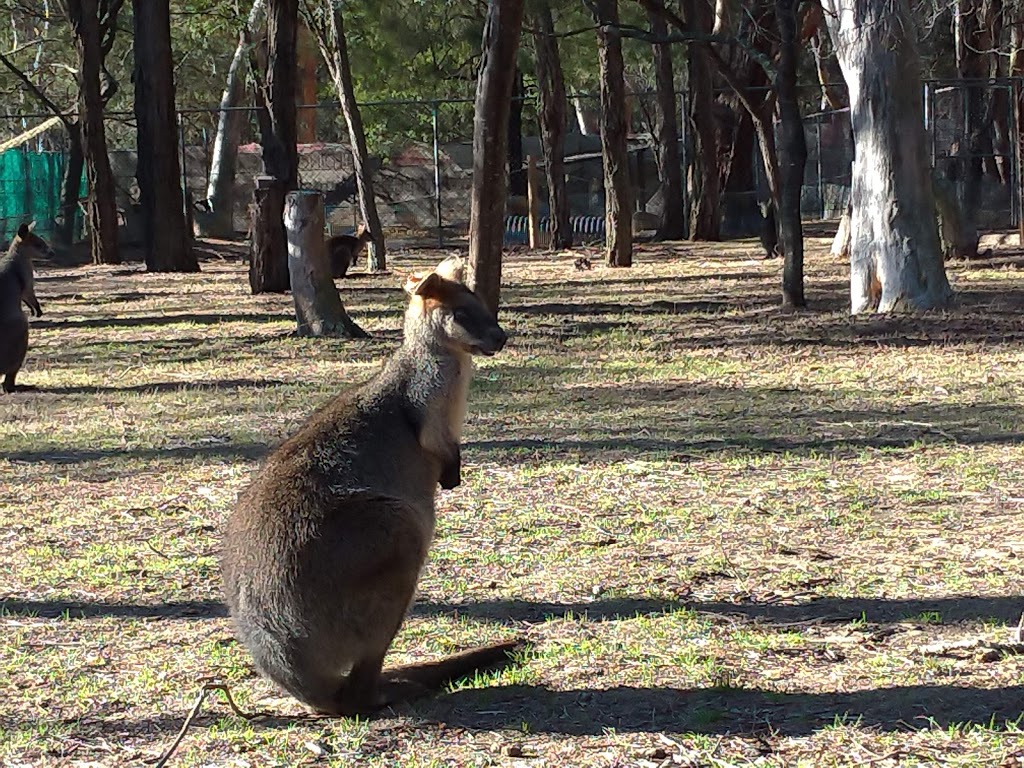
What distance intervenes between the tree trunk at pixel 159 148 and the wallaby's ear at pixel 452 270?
57.6ft

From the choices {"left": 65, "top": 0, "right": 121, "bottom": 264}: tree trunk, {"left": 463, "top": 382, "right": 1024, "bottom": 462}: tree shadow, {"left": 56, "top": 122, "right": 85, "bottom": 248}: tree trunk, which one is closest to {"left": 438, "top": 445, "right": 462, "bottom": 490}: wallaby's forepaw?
{"left": 463, "top": 382, "right": 1024, "bottom": 462}: tree shadow

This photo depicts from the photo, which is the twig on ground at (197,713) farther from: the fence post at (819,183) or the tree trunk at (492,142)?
the fence post at (819,183)

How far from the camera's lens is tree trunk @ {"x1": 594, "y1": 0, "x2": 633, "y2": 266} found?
19906 mm

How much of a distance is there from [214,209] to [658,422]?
86.7ft

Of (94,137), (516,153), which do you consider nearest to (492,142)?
(94,137)

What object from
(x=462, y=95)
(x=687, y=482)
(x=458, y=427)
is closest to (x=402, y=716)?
(x=458, y=427)

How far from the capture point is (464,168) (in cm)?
3538

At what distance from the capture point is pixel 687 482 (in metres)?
7.41

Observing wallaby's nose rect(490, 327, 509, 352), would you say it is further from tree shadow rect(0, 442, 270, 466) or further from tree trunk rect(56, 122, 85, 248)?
tree trunk rect(56, 122, 85, 248)

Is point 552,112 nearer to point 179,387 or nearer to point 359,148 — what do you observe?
point 359,148

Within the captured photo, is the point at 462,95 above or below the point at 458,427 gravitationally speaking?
above

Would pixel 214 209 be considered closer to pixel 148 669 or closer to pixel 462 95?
pixel 462 95

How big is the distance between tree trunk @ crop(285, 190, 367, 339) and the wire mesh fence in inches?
498

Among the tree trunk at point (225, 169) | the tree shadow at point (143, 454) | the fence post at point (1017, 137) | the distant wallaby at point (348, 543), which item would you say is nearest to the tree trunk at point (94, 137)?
the tree trunk at point (225, 169)
